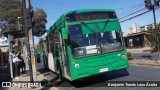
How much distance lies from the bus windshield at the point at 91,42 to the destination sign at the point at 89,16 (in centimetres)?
36

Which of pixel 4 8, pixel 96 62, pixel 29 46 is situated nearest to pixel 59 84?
pixel 29 46

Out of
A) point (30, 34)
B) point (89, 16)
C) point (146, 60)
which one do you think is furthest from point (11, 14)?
point (89, 16)

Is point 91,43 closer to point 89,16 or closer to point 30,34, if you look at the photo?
point 89,16

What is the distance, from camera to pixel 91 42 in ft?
41.7

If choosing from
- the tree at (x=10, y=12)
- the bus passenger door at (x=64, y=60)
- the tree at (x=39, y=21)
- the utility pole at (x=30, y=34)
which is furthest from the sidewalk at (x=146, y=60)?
the tree at (x=39, y=21)

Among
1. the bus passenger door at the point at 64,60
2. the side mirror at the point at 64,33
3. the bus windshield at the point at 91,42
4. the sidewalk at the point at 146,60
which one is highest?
the side mirror at the point at 64,33

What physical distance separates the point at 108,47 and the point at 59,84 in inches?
156

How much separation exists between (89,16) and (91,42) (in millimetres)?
1225

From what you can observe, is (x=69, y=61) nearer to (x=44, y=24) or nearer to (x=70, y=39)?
(x=70, y=39)

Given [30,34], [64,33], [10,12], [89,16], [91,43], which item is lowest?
[91,43]

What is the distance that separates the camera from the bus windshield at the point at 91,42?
12586 mm

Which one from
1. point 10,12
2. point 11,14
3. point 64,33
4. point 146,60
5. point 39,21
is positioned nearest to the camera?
point 64,33

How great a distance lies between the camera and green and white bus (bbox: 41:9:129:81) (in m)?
12.6

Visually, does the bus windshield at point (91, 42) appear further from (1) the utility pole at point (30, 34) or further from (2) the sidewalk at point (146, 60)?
(2) the sidewalk at point (146, 60)
